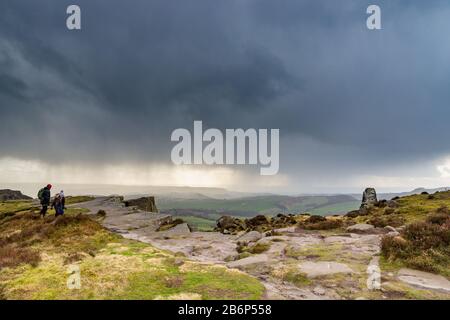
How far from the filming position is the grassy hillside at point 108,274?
11586 millimetres

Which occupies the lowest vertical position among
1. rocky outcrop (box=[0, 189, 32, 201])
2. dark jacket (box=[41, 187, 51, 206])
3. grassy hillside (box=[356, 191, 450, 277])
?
rocky outcrop (box=[0, 189, 32, 201])

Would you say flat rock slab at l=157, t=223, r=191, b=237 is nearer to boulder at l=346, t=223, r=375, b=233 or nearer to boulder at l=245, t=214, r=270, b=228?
boulder at l=245, t=214, r=270, b=228

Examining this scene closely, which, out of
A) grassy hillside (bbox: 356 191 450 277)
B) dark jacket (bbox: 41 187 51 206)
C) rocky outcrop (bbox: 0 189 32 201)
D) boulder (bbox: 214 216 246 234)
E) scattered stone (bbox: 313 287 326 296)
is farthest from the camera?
rocky outcrop (bbox: 0 189 32 201)

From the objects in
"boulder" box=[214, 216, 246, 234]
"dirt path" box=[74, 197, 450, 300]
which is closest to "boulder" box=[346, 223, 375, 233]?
"dirt path" box=[74, 197, 450, 300]

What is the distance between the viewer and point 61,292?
11.7 metres

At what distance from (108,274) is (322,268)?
409 inches

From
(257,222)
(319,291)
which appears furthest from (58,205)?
(319,291)

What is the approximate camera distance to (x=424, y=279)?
13672 millimetres

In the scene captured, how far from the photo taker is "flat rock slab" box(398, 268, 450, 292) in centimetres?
1269

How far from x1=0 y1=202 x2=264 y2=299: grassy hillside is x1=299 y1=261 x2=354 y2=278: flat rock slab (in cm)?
314
